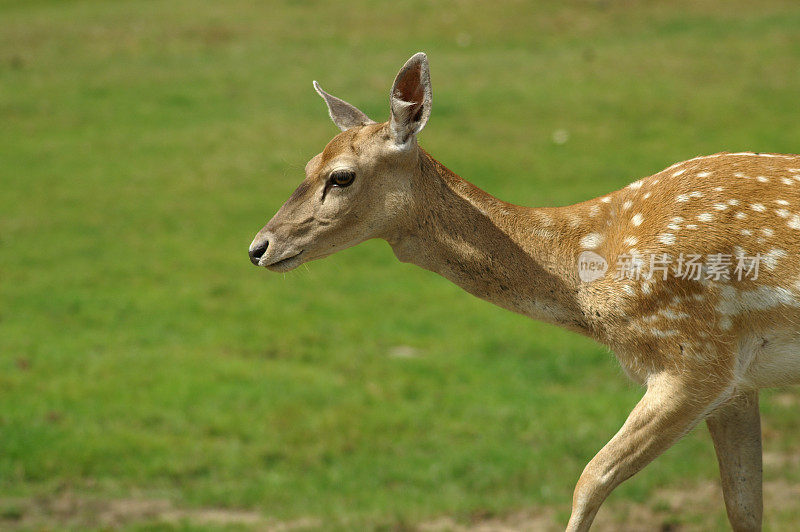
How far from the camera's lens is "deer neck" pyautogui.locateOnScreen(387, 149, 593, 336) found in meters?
4.57

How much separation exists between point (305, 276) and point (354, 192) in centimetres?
1479

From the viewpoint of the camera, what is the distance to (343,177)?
4.45m

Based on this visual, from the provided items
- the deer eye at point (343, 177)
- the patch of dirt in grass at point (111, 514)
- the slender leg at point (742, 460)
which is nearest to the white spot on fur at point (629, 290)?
the slender leg at point (742, 460)

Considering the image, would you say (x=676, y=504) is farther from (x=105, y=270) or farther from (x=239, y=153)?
(x=239, y=153)

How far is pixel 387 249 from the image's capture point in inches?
816

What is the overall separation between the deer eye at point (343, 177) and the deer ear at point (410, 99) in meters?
0.26

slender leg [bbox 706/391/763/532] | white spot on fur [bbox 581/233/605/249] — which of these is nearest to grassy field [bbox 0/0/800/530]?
white spot on fur [bbox 581/233/605/249]

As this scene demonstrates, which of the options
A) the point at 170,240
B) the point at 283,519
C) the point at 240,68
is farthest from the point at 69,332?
the point at 240,68

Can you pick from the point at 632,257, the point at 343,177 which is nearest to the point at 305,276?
the point at 343,177

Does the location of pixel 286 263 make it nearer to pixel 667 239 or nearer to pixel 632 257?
pixel 632 257

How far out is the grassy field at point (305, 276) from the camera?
36.6ft

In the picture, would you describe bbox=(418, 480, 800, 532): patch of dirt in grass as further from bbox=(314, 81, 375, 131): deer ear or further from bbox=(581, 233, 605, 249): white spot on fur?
bbox=(314, 81, 375, 131): deer ear

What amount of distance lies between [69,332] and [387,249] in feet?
23.3

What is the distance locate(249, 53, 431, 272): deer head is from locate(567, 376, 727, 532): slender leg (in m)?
1.36
